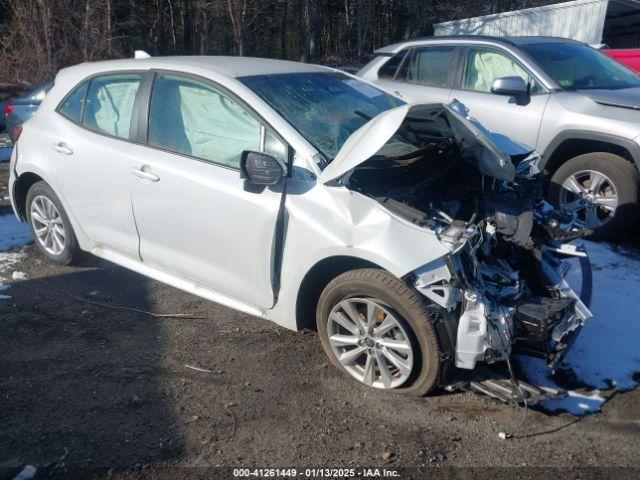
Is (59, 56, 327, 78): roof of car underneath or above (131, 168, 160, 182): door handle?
above

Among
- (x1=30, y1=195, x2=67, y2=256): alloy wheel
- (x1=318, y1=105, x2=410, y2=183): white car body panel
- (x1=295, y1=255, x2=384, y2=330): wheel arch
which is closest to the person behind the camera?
(x1=318, y1=105, x2=410, y2=183): white car body panel

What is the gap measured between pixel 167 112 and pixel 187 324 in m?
1.52

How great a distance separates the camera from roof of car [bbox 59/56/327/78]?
13.6ft

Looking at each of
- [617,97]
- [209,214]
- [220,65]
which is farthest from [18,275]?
[617,97]

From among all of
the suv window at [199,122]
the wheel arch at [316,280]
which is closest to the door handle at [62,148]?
the suv window at [199,122]

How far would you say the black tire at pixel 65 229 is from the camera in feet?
16.6

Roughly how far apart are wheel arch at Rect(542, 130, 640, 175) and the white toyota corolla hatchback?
172 cm

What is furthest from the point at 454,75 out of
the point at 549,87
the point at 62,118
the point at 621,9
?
the point at 621,9

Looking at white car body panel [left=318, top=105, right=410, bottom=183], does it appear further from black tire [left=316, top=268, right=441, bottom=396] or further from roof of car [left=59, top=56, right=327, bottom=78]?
roof of car [left=59, top=56, right=327, bottom=78]

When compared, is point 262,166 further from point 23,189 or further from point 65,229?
point 23,189

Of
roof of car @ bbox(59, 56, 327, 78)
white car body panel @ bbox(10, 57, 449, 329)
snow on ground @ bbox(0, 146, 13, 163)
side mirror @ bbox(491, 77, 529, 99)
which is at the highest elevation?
roof of car @ bbox(59, 56, 327, 78)

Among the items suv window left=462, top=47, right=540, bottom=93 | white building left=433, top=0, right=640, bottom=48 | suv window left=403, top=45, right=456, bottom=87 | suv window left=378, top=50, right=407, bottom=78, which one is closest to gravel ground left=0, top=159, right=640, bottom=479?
suv window left=462, top=47, right=540, bottom=93

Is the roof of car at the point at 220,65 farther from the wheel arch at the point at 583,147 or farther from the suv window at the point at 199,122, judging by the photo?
the wheel arch at the point at 583,147

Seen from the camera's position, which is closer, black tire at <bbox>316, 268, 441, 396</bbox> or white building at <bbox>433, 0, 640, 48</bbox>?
black tire at <bbox>316, 268, 441, 396</bbox>
